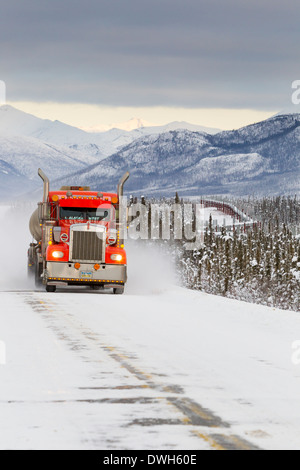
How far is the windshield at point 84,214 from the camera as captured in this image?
28.4 metres

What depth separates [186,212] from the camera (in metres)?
195

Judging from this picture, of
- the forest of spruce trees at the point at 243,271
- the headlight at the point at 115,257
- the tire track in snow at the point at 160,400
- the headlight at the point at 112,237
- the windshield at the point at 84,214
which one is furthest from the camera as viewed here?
the forest of spruce trees at the point at 243,271

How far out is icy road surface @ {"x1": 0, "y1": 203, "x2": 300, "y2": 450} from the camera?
7.24 meters

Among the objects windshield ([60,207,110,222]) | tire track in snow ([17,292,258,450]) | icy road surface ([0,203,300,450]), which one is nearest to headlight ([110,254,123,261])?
windshield ([60,207,110,222])

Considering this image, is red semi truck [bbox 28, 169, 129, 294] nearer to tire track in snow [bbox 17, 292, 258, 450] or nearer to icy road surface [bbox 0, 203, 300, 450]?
icy road surface [bbox 0, 203, 300, 450]

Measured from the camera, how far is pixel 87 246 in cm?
2731

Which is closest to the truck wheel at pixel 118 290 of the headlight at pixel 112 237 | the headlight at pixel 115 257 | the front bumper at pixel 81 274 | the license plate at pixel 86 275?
the front bumper at pixel 81 274

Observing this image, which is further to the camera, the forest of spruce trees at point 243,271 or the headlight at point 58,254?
the forest of spruce trees at point 243,271

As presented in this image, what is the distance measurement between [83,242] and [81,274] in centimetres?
105

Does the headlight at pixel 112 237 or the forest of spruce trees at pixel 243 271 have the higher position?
the headlight at pixel 112 237

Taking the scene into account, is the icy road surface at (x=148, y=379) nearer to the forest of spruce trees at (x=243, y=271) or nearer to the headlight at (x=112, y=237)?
the headlight at (x=112, y=237)

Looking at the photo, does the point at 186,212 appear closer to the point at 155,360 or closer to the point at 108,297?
the point at 108,297

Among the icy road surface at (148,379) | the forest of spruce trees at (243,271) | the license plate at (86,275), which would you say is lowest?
the forest of spruce trees at (243,271)

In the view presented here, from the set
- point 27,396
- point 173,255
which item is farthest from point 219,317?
point 173,255
